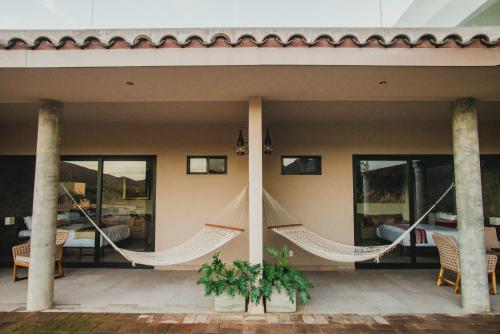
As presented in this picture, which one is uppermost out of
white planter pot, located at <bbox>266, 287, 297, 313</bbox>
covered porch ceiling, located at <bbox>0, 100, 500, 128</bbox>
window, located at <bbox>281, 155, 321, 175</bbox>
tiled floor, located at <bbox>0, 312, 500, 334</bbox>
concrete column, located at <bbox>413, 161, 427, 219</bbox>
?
covered porch ceiling, located at <bbox>0, 100, 500, 128</bbox>

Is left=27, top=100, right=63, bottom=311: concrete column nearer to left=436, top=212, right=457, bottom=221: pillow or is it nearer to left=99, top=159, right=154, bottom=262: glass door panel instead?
left=99, top=159, right=154, bottom=262: glass door panel

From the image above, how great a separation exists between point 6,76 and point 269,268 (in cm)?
285

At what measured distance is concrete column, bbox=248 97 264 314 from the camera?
2.85 meters

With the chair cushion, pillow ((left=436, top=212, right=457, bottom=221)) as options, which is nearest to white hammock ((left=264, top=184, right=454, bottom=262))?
pillow ((left=436, top=212, right=457, bottom=221))

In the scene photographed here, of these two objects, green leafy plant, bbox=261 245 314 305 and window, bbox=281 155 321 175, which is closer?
green leafy plant, bbox=261 245 314 305

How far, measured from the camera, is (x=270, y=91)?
2.87 meters

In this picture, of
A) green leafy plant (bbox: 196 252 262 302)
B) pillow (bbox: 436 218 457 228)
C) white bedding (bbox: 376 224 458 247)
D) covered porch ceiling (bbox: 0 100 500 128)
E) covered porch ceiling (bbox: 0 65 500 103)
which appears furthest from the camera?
pillow (bbox: 436 218 457 228)

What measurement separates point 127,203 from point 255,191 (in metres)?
2.65

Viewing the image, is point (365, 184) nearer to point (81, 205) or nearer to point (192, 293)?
point (192, 293)

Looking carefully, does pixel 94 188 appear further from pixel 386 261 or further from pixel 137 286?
pixel 386 261

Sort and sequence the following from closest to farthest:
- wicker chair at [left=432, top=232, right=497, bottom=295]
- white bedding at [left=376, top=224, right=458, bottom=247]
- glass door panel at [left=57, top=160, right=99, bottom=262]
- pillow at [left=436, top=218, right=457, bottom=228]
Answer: wicker chair at [left=432, top=232, right=497, bottom=295]
white bedding at [left=376, top=224, right=458, bottom=247]
glass door panel at [left=57, top=160, right=99, bottom=262]
pillow at [left=436, top=218, right=457, bottom=228]

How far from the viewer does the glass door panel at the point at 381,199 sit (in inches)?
183

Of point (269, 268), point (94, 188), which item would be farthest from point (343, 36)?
point (94, 188)

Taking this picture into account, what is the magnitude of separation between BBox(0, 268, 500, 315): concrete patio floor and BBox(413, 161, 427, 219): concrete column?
2.93ft
